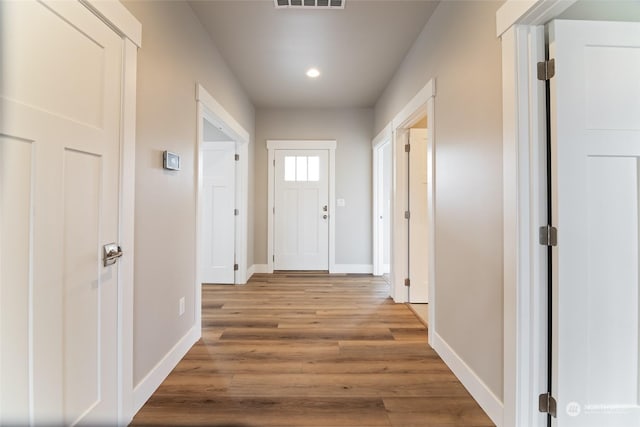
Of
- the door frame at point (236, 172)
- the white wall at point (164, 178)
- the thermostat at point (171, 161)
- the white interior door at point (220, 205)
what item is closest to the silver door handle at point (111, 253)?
the white wall at point (164, 178)

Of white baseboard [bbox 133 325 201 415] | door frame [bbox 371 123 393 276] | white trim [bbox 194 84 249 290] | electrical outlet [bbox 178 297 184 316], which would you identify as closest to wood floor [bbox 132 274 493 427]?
white baseboard [bbox 133 325 201 415]

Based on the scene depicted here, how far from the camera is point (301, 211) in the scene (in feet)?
15.3

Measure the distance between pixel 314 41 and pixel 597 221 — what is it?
7.96 feet

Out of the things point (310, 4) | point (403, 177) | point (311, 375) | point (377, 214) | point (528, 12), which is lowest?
point (311, 375)

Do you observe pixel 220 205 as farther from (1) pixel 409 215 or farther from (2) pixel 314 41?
(1) pixel 409 215

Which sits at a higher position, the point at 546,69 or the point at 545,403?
the point at 546,69

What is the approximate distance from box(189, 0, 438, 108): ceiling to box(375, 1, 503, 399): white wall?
33cm

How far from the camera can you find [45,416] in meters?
1.01

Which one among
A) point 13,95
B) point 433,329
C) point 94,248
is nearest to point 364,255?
point 433,329

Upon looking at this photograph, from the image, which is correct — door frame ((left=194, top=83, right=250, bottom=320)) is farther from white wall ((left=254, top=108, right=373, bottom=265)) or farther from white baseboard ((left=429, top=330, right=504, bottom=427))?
white baseboard ((left=429, top=330, right=504, bottom=427))

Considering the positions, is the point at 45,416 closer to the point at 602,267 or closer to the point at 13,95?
the point at 13,95

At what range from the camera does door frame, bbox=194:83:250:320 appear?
228 centimetres

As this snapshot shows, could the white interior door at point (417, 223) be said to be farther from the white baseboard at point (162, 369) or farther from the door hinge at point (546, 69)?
the white baseboard at point (162, 369)

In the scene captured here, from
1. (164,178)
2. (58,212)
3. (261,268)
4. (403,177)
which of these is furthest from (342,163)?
(58,212)
